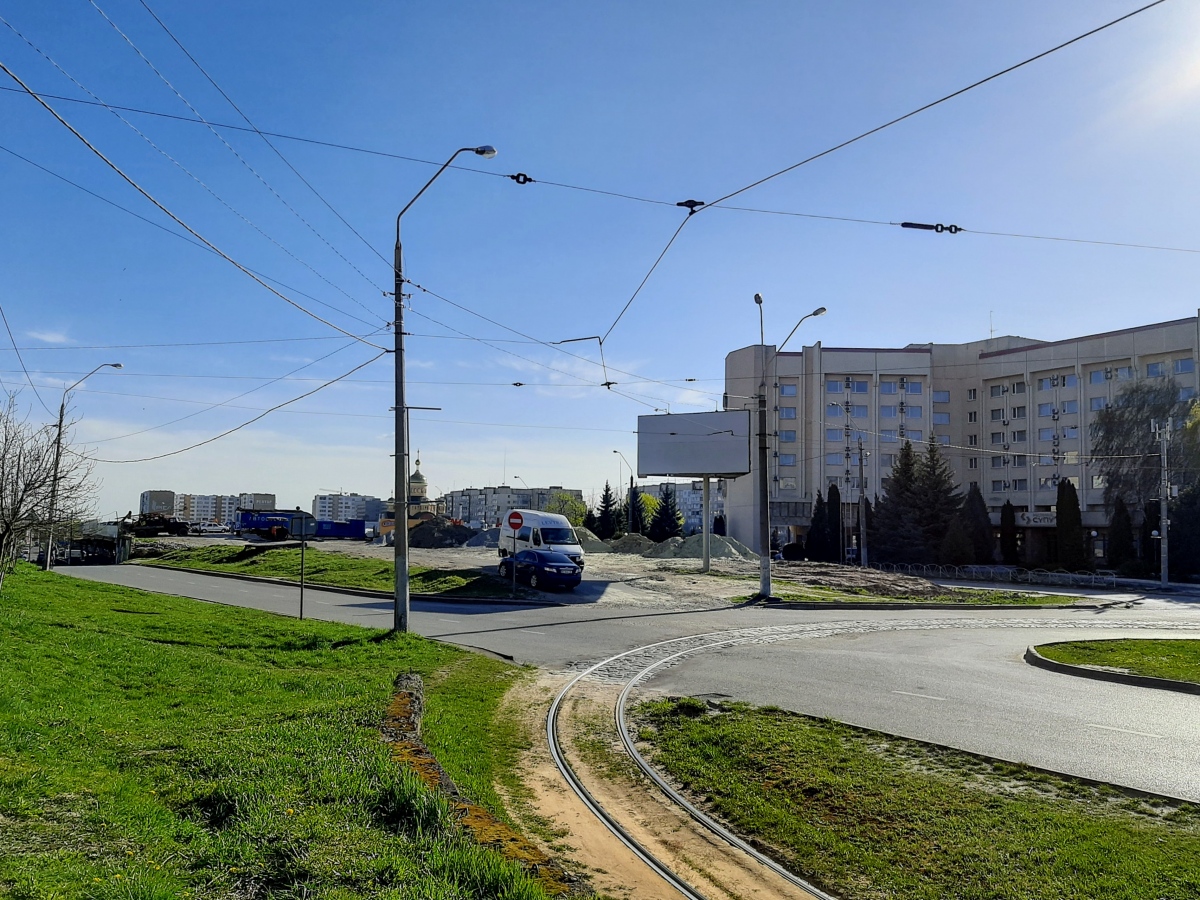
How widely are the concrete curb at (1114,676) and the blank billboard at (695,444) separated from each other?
25.2 metres

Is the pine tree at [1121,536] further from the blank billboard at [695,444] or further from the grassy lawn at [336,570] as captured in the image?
the grassy lawn at [336,570]

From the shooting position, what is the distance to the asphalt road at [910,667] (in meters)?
8.79

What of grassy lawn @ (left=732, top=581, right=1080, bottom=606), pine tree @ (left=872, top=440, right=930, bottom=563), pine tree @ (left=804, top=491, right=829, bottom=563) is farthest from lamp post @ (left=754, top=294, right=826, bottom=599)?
pine tree @ (left=804, top=491, right=829, bottom=563)

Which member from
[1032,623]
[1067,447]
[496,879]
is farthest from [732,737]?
[1067,447]

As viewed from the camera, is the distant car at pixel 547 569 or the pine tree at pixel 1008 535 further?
the pine tree at pixel 1008 535

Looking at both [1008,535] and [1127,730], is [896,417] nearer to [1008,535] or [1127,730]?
[1008,535]

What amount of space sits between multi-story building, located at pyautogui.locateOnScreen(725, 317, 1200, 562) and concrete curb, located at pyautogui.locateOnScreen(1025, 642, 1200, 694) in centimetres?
5521

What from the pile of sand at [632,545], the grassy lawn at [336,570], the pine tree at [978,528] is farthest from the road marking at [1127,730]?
the pile of sand at [632,545]

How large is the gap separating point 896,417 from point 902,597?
45970mm

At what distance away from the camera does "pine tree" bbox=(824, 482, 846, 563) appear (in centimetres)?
6606

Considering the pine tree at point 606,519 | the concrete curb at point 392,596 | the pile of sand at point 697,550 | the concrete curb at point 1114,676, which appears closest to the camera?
the concrete curb at point 1114,676

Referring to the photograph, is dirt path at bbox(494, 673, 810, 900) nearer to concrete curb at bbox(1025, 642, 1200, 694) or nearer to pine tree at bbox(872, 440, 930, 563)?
concrete curb at bbox(1025, 642, 1200, 694)

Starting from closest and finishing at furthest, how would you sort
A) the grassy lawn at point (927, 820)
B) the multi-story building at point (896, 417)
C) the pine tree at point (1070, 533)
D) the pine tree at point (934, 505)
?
the grassy lawn at point (927, 820) → the pine tree at point (1070, 533) → the pine tree at point (934, 505) → the multi-story building at point (896, 417)

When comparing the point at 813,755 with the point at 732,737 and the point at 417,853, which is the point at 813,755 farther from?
the point at 417,853
